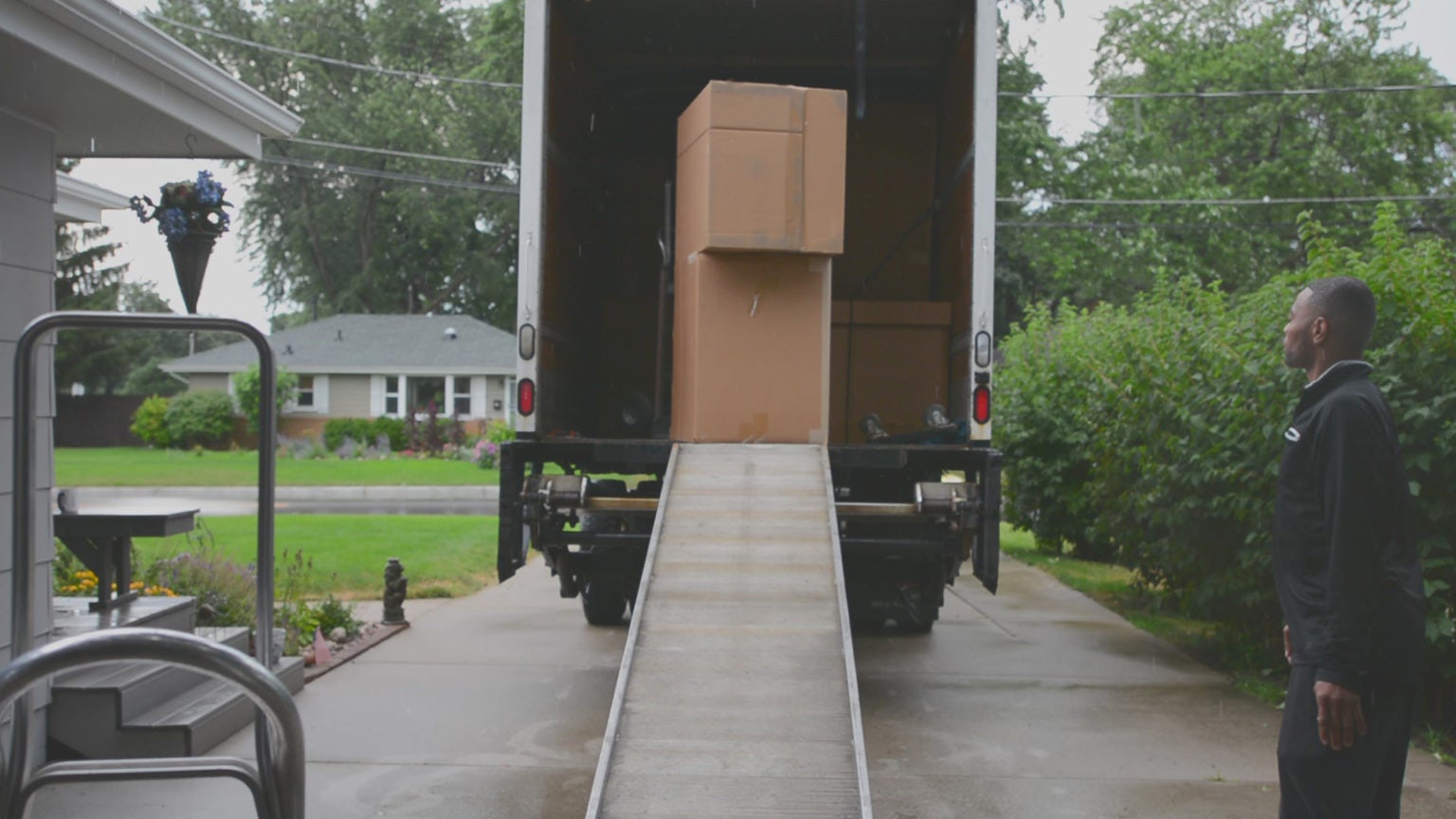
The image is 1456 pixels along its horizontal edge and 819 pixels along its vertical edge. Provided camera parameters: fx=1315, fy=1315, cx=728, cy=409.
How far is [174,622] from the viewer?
6.99 m

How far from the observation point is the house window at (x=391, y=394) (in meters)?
41.4

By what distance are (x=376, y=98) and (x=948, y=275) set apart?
43067 millimetres

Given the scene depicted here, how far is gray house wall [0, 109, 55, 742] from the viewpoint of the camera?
5.64m

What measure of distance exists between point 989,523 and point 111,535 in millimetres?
4552

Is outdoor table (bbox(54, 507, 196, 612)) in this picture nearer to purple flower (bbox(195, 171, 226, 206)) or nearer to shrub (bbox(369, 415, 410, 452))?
purple flower (bbox(195, 171, 226, 206))

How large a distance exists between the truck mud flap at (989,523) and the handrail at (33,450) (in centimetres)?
409

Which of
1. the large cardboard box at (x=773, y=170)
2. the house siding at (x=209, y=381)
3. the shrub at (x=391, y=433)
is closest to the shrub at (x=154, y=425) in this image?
the house siding at (x=209, y=381)

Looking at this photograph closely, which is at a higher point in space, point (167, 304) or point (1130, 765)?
point (167, 304)

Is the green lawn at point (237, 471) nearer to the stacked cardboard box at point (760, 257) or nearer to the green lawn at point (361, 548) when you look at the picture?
the green lawn at point (361, 548)

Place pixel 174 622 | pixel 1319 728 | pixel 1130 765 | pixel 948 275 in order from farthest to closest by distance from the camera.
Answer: pixel 948 275, pixel 174 622, pixel 1130 765, pixel 1319 728

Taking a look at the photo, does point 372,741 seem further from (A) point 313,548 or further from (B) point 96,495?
(B) point 96,495

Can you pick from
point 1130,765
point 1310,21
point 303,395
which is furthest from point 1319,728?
point 303,395

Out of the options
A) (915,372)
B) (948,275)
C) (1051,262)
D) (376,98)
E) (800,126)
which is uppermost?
(376,98)

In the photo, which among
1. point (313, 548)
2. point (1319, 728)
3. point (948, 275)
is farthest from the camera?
point (313, 548)
